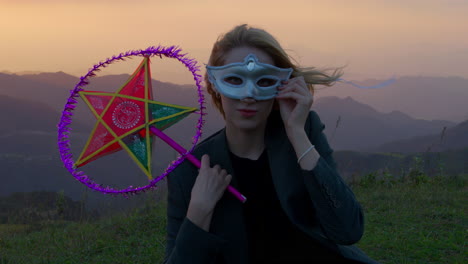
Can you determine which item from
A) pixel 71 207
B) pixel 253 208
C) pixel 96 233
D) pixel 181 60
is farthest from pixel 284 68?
pixel 71 207

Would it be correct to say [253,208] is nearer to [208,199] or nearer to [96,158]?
[208,199]

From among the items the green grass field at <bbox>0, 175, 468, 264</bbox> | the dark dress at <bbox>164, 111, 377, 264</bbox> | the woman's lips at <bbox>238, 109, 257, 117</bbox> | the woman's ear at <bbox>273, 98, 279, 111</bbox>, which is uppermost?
the woman's ear at <bbox>273, 98, 279, 111</bbox>

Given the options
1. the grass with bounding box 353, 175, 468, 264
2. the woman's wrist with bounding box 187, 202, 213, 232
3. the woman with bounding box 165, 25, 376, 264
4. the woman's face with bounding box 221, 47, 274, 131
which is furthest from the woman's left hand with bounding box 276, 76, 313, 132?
the grass with bounding box 353, 175, 468, 264

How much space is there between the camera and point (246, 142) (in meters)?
2.87

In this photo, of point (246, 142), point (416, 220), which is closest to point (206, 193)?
point (246, 142)

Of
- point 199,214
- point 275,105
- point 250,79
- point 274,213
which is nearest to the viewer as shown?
point 199,214

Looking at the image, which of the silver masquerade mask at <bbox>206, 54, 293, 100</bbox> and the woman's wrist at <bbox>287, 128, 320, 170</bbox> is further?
the silver masquerade mask at <bbox>206, 54, 293, 100</bbox>

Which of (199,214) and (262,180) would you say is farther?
(262,180)

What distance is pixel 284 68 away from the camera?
279 cm

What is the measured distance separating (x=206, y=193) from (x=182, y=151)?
33cm

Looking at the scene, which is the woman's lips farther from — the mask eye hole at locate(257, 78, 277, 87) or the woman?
the mask eye hole at locate(257, 78, 277, 87)

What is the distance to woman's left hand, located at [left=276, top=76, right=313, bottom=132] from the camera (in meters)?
2.58

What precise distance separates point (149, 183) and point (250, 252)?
68cm

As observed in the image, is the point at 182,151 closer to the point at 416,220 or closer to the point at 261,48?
the point at 261,48
